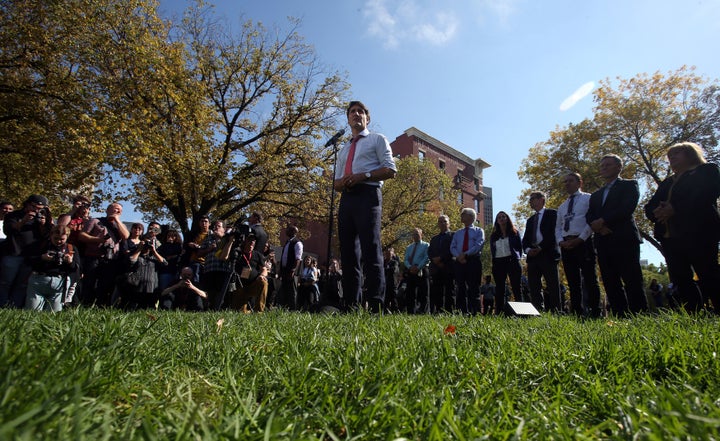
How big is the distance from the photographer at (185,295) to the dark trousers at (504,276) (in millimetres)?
5660

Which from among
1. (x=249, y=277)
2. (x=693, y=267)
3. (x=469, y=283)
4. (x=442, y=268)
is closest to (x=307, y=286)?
(x=442, y=268)

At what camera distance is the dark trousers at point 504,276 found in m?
7.73

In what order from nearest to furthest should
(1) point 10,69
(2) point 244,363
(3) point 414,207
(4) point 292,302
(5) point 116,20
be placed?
(2) point 244,363 < (4) point 292,302 < (1) point 10,69 < (5) point 116,20 < (3) point 414,207

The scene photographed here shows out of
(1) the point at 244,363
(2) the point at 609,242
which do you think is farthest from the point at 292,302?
(1) the point at 244,363

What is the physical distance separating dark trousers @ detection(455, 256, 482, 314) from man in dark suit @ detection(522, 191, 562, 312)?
1.06m

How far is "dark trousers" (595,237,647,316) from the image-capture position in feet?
16.3

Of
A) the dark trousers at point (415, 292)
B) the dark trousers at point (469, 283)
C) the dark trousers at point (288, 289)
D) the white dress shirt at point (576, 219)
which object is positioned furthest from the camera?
the dark trousers at point (415, 292)

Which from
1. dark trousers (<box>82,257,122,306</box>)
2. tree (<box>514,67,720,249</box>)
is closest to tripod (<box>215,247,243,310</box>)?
dark trousers (<box>82,257,122,306</box>)

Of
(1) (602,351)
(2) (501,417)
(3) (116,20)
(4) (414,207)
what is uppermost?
(3) (116,20)

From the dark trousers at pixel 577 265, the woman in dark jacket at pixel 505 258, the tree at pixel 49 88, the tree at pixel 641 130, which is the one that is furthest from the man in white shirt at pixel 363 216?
the tree at pixel 641 130

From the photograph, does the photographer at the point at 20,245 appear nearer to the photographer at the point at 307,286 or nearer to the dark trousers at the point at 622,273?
the photographer at the point at 307,286

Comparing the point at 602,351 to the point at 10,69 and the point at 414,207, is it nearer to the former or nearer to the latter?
the point at 10,69

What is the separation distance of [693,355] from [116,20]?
19.4 m

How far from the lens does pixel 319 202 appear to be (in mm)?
21875
